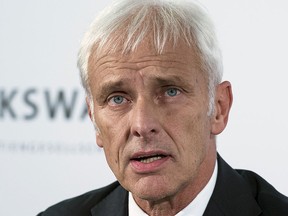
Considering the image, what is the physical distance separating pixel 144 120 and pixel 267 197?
1.55ft

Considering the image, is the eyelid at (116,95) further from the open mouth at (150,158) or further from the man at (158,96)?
the open mouth at (150,158)

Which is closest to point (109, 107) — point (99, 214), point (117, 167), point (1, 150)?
point (117, 167)

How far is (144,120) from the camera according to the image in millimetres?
2086

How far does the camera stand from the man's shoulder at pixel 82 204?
99.6 inches

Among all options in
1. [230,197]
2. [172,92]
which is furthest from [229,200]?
[172,92]

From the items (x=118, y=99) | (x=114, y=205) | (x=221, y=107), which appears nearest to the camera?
(x=118, y=99)

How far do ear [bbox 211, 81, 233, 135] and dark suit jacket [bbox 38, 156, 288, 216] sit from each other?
0.15 meters

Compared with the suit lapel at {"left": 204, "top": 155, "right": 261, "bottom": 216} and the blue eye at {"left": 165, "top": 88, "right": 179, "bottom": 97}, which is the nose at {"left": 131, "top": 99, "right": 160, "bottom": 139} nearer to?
the blue eye at {"left": 165, "top": 88, "right": 179, "bottom": 97}

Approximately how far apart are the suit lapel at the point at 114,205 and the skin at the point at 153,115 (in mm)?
204

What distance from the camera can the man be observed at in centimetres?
212

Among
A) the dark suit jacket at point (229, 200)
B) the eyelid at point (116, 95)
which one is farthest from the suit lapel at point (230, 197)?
the eyelid at point (116, 95)

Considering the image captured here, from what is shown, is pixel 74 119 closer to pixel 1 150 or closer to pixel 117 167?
pixel 1 150

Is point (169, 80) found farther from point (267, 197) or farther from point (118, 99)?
point (267, 197)

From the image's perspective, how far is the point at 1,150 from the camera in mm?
3158
